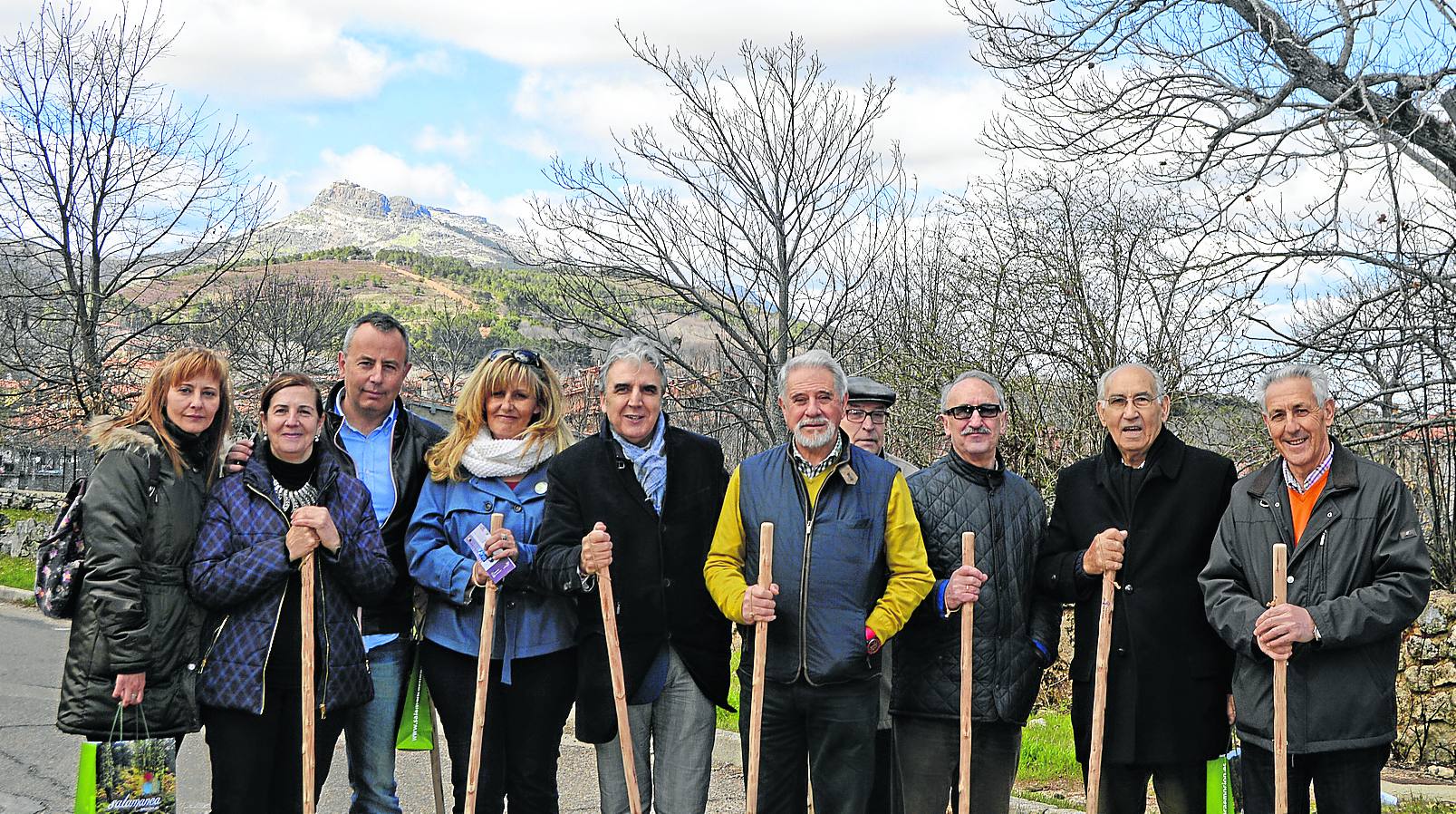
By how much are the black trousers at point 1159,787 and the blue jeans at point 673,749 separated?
1.38 m

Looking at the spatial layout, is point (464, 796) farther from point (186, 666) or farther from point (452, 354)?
point (452, 354)

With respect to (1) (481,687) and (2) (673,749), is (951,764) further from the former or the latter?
(1) (481,687)

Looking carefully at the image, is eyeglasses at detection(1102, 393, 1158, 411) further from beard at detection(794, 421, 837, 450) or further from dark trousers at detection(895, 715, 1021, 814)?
dark trousers at detection(895, 715, 1021, 814)

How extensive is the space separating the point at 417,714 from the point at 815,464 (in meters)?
1.84

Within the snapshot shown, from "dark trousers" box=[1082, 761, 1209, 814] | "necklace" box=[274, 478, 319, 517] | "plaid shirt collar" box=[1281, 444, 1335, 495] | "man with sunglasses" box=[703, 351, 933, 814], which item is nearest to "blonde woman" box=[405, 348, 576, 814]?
"necklace" box=[274, 478, 319, 517]

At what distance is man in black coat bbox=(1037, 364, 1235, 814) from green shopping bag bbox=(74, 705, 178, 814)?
309 centimetres

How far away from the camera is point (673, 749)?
3842 millimetres

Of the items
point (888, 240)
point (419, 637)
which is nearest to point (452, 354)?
point (888, 240)

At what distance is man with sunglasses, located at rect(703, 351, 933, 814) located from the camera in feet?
11.8

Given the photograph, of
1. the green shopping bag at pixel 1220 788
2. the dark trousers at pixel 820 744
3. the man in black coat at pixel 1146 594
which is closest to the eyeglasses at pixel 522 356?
the dark trousers at pixel 820 744

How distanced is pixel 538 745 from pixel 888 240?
7.82 metres

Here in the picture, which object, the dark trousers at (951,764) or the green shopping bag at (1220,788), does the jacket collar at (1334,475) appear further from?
the dark trousers at (951,764)

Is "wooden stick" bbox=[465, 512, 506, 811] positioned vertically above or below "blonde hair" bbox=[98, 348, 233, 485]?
below

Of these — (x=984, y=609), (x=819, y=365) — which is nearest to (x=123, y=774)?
(x=819, y=365)
